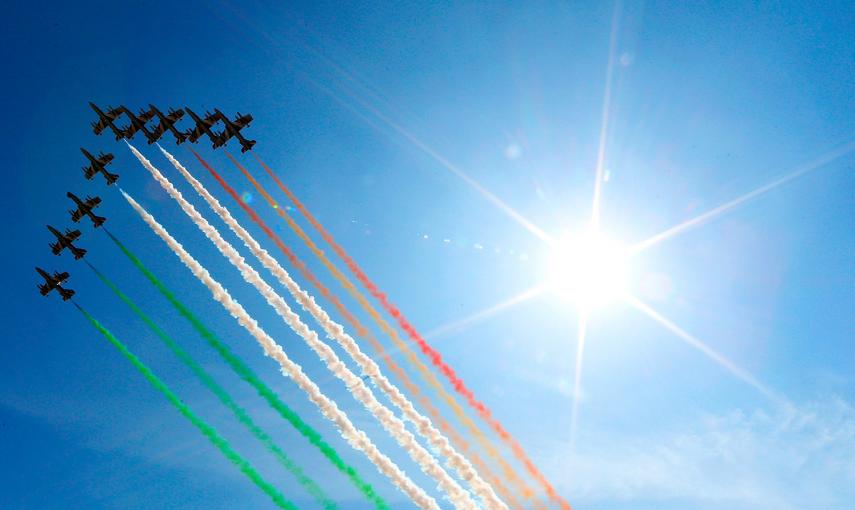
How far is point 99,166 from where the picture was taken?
7919cm

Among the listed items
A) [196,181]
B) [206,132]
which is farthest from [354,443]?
[206,132]

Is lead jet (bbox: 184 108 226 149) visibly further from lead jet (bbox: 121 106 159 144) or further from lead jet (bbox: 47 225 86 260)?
lead jet (bbox: 47 225 86 260)

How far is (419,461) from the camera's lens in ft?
216

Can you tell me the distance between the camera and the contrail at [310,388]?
64.6m

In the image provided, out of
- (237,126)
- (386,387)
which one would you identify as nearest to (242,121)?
(237,126)

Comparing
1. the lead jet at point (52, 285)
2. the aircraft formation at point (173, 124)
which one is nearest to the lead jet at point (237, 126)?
the aircraft formation at point (173, 124)

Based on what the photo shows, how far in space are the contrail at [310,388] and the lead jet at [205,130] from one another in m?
12.5

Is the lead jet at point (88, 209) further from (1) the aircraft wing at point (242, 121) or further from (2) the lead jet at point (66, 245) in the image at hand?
(1) the aircraft wing at point (242, 121)

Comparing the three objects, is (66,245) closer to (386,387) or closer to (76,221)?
(76,221)

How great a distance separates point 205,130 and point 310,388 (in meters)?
33.0

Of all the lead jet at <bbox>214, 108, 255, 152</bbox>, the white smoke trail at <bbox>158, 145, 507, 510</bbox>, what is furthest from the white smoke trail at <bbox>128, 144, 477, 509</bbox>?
the lead jet at <bbox>214, 108, 255, 152</bbox>

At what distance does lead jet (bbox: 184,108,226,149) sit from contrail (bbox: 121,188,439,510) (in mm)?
12452

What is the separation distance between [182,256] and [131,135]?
1837 cm

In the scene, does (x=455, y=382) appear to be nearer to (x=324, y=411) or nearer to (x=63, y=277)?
(x=324, y=411)
